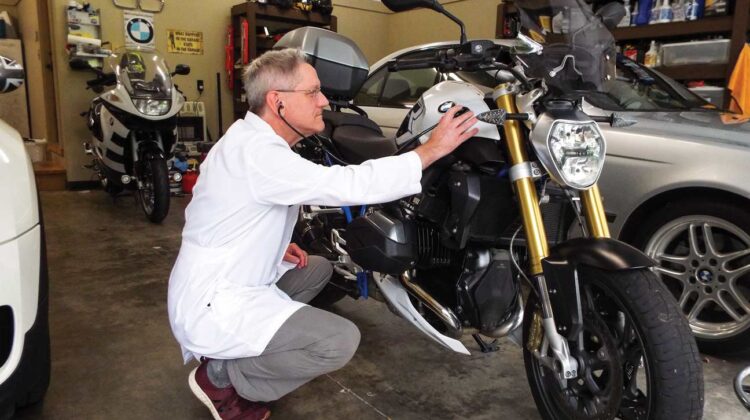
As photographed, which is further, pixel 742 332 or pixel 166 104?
pixel 166 104

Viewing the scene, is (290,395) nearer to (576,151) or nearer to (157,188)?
(576,151)

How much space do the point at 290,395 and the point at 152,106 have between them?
3109mm

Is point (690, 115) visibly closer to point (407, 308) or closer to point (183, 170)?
point (407, 308)

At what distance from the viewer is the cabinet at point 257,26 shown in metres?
6.02

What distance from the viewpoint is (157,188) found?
4.02m

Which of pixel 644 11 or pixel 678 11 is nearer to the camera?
pixel 678 11

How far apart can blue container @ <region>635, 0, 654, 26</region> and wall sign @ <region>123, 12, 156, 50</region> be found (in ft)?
14.4

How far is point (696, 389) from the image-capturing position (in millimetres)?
1233

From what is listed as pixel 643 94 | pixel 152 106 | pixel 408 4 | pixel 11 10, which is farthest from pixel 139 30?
pixel 408 4

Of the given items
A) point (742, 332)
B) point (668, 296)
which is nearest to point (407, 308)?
point (668, 296)

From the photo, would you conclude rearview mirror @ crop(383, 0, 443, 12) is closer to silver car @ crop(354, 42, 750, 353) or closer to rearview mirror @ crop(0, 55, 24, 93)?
silver car @ crop(354, 42, 750, 353)

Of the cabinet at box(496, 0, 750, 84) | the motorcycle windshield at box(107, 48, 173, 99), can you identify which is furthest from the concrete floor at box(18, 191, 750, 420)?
the cabinet at box(496, 0, 750, 84)

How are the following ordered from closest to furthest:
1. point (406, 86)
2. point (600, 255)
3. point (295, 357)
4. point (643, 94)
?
point (600, 255)
point (295, 357)
point (643, 94)
point (406, 86)

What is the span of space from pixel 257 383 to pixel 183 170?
4.05m
